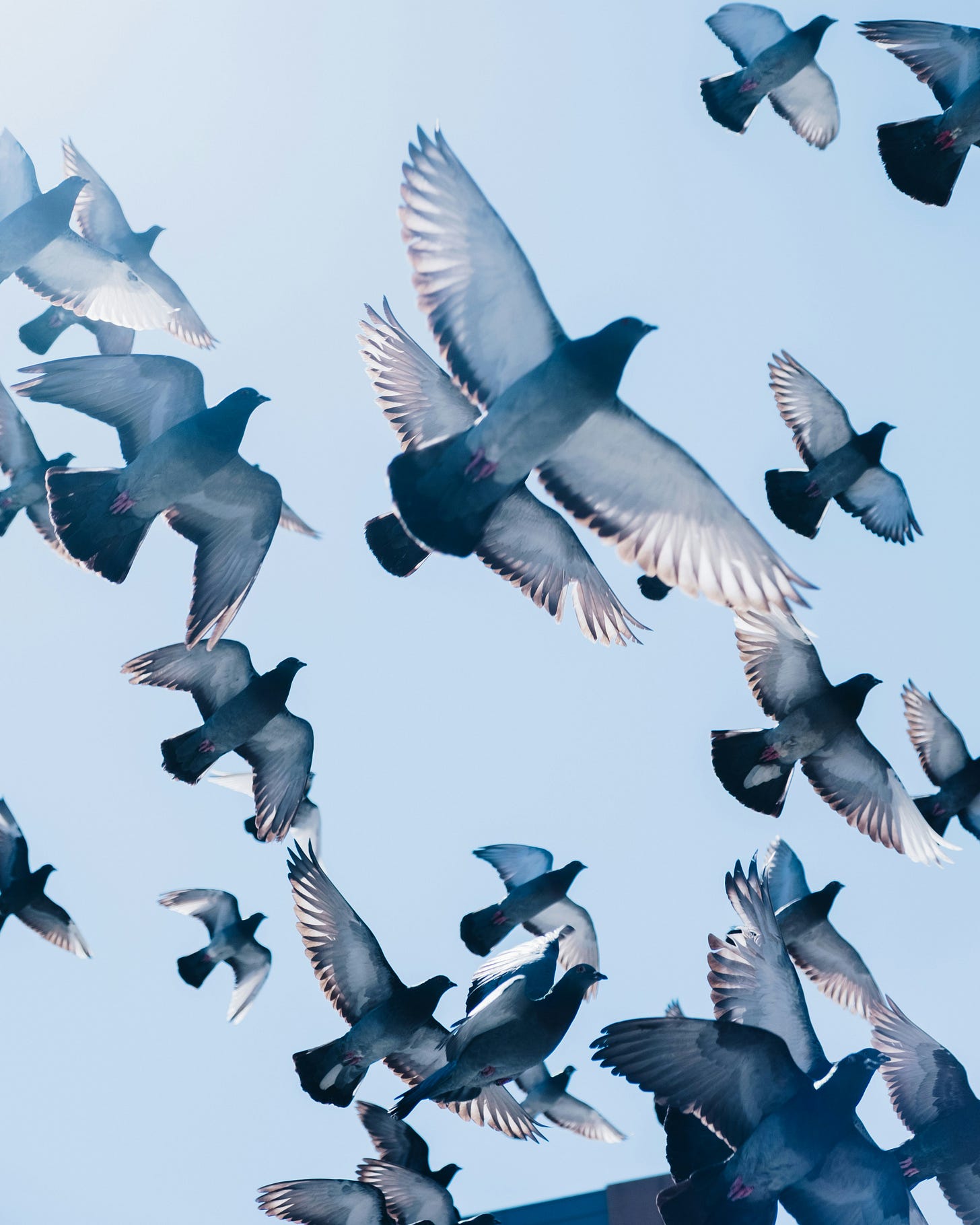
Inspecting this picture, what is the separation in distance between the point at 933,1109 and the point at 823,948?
229cm

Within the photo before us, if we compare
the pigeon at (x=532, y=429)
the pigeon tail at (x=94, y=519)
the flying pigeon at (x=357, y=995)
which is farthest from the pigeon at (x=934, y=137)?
the flying pigeon at (x=357, y=995)

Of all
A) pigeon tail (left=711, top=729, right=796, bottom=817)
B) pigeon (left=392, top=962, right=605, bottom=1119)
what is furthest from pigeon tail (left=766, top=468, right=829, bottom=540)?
pigeon (left=392, top=962, right=605, bottom=1119)

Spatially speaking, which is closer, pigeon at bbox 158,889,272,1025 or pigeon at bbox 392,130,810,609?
pigeon at bbox 392,130,810,609

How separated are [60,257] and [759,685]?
810cm

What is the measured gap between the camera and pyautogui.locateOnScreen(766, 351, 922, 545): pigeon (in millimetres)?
11773

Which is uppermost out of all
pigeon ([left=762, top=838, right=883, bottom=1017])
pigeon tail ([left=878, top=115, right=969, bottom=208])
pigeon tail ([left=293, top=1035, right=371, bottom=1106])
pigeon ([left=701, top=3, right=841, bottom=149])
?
pigeon ([left=701, top=3, right=841, bottom=149])

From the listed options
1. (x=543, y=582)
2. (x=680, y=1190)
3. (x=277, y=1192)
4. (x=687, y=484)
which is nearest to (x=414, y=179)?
(x=687, y=484)

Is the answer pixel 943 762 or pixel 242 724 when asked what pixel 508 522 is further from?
pixel 943 762

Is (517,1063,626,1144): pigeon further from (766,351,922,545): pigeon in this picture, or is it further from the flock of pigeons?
(766,351,922,545): pigeon

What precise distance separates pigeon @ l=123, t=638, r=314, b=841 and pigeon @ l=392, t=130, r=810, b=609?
3.92 meters

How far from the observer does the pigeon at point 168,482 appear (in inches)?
374

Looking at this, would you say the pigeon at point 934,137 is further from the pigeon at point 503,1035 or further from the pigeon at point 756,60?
the pigeon at point 503,1035

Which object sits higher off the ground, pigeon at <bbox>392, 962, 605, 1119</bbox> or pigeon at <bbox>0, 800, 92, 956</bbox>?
pigeon at <bbox>0, 800, 92, 956</bbox>

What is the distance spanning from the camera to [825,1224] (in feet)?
27.6
